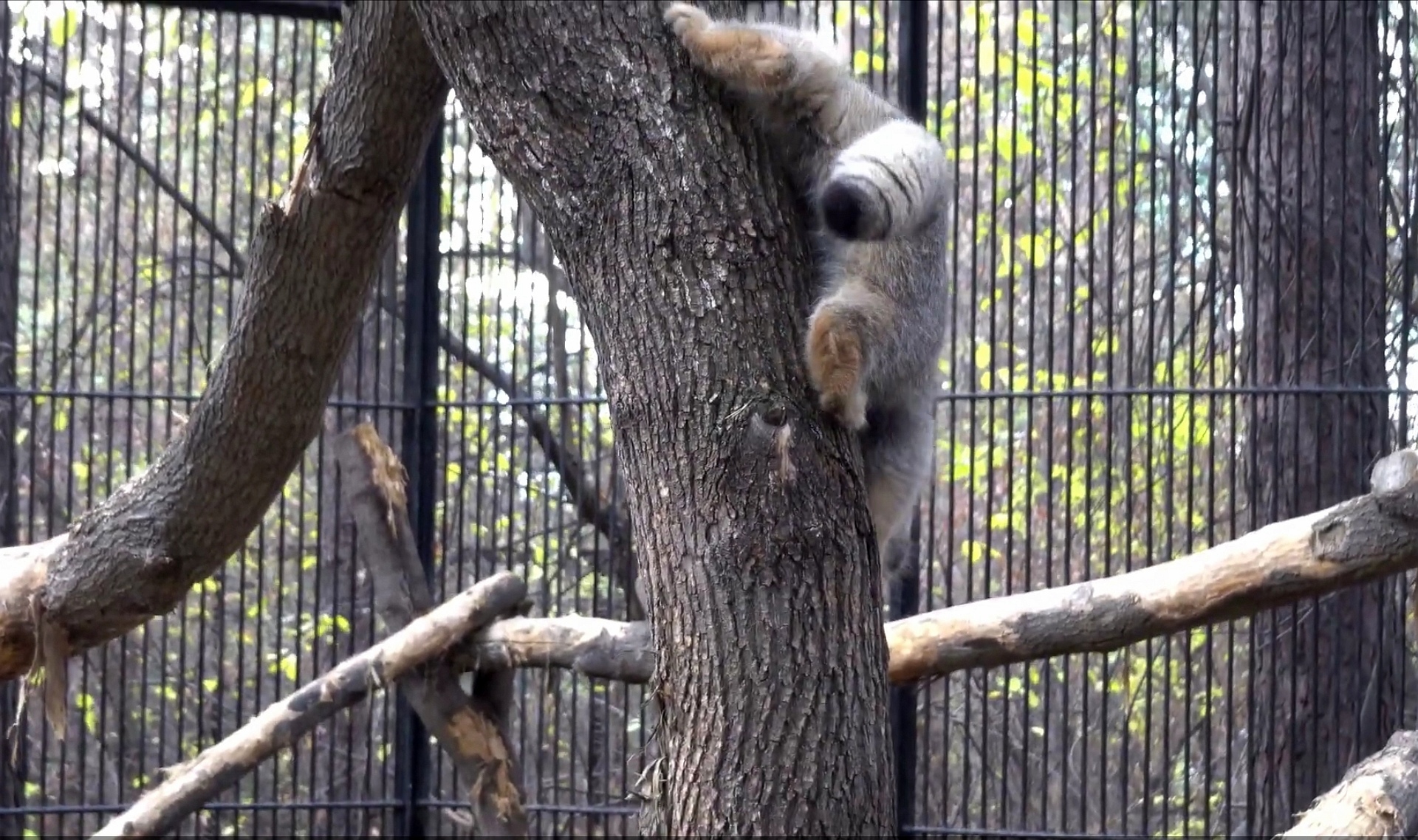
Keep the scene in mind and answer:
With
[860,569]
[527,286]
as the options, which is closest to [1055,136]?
[527,286]

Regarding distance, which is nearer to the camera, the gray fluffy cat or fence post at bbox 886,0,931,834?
the gray fluffy cat

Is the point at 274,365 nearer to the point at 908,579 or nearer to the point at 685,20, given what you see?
the point at 685,20

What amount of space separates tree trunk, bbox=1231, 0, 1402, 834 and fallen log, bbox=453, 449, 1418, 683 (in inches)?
58.6

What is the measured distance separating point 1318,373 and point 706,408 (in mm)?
3292

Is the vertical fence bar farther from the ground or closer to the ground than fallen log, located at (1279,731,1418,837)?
farther from the ground

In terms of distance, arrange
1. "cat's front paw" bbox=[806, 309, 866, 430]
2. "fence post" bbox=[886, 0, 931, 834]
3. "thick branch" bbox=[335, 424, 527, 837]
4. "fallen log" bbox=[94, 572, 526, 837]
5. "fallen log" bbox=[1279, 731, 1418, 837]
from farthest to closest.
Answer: "fence post" bbox=[886, 0, 931, 834] → "thick branch" bbox=[335, 424, 527, 837] → "fallen log" bbox=[94, 572, 526, 837] → "fallen log" bbox=[1279, 731, 1418, 837] → "cat's front paw" bbox=[806, 309, 866, 430]

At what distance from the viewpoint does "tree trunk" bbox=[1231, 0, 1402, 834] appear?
495cm

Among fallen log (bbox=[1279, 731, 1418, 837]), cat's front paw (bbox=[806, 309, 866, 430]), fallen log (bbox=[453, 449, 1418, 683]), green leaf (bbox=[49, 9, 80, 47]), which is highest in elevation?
green leaf (bbox=[49, 9, 80, 47])

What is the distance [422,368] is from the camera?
5.66 m

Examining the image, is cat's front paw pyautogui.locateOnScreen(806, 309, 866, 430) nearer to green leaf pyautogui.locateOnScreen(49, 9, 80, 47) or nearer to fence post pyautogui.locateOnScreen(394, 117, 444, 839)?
fence post pyautogui.locateOnScreen(394, 117, 444, 839)

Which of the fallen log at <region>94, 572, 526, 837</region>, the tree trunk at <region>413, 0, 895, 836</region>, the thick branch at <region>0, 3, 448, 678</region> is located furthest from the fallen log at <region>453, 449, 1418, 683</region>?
the tree trunk at <region>413, 0, 895, 836</region>

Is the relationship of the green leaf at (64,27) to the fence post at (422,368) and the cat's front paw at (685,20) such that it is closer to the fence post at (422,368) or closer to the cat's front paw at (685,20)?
the fence post at (422,368)

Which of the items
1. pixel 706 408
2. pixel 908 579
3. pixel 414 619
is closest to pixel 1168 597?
pixel 908 579

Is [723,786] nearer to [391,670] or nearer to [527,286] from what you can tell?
[391,670]
